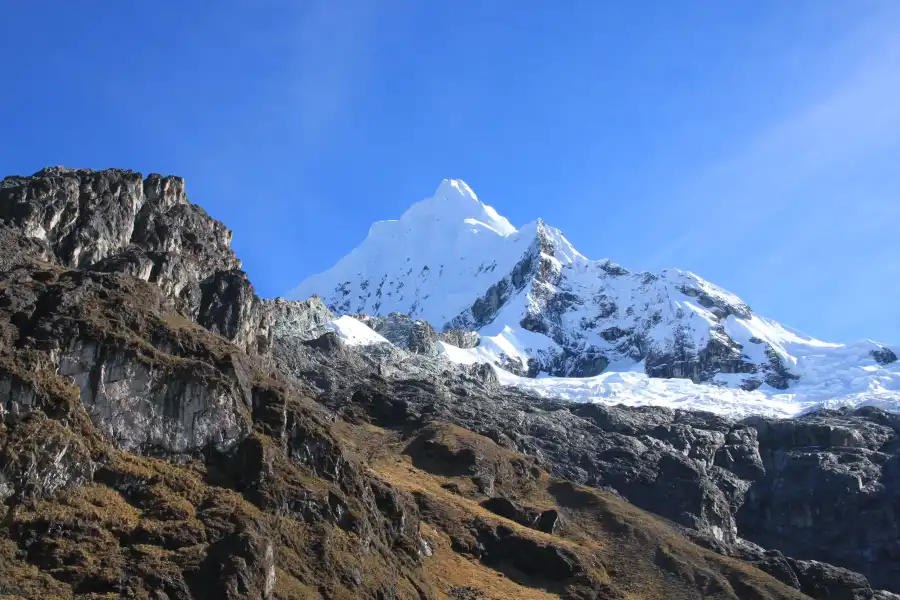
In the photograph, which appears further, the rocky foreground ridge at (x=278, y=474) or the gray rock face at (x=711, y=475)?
the gray rock face at (x=711, y=475)

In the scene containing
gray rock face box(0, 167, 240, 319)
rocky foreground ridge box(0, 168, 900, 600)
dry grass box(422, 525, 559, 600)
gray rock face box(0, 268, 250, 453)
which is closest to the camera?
rocky foreground ridge box(0, 168, 900, 600)

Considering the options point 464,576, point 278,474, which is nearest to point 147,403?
point 278,474

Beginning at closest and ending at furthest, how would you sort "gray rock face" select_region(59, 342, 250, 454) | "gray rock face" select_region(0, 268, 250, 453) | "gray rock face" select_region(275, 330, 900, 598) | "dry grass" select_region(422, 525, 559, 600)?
"gray rock face" select_region(0, 268, 250, 453)
"gray rock face" select_region(59, 342, 250, 454)
"dry grass" select_region(422, 525, 559, 600)
"gray rock face" select_region(275, 330, 900, 598)

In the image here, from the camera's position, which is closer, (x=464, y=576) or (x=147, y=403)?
(x=147, y=403)

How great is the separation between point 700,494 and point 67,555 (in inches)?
5076

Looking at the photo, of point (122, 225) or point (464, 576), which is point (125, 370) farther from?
point (122, 225)

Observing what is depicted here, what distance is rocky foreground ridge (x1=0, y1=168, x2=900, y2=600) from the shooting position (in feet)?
210

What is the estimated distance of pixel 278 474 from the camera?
79438mm

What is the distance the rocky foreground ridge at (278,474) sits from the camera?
64.0m

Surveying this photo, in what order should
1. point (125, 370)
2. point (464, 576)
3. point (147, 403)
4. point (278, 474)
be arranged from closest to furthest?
point (147, 403)
point (125, 370)
point (278, 474)
point (464, 576)

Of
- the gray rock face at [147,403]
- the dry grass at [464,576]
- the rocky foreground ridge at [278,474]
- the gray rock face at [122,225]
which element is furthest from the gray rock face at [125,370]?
the gray rock face at [122,225]

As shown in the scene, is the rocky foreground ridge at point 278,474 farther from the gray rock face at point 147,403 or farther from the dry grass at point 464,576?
the dry grass at point 464,576

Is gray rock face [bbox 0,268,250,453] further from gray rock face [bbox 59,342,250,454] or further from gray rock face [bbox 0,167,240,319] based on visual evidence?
gray rock face [bbox 0,167,240,319]

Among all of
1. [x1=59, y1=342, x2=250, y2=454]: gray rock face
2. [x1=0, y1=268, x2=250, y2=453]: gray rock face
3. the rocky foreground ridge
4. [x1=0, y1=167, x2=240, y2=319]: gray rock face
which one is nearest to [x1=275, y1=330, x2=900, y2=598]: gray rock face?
the rocky foreground ridge
